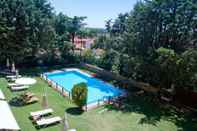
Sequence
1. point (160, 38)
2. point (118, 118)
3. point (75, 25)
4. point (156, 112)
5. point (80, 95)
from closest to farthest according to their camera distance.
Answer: point (118, 118) < point (80, 95) < point (156, 112) < point (160, 38) < point (75, 25)

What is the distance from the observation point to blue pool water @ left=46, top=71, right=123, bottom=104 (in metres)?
23.1

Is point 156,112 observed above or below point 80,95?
below

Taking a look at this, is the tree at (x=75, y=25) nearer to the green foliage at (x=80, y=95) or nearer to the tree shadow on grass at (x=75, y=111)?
the green foliage at (x=80, y=95)

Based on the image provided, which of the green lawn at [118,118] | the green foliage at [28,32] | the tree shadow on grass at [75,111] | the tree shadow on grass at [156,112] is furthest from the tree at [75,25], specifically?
the tree shadow on grass at [75,111]

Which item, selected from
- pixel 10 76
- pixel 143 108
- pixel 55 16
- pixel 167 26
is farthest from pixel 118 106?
pixel 55 16

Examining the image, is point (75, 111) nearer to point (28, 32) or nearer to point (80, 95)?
point (80, 95)

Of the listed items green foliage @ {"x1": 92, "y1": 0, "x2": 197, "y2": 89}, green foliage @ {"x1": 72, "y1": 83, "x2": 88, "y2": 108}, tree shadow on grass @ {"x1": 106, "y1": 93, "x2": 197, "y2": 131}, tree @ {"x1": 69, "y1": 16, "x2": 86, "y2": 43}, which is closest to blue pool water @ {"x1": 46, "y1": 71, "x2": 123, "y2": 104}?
tree shadow on grass @ {"x1": 106, "y1": 93, "x2": 197, "y2": 131}

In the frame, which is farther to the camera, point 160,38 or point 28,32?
point 28,32

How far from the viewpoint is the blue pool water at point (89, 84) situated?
23131mm

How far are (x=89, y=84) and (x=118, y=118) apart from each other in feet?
34.4

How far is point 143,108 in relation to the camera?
18531 millimetres

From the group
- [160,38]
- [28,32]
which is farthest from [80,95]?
[28,32]

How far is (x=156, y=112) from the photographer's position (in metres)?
17.8

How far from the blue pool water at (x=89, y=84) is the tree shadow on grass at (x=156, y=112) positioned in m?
2.93
